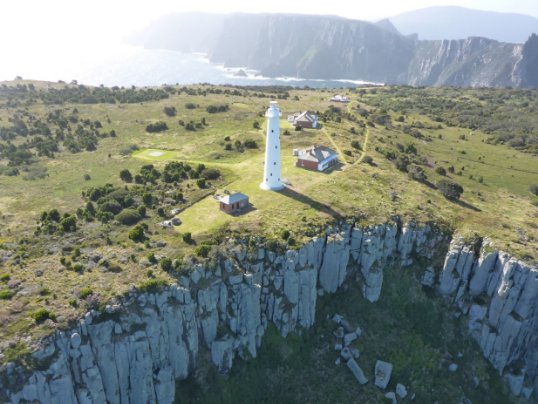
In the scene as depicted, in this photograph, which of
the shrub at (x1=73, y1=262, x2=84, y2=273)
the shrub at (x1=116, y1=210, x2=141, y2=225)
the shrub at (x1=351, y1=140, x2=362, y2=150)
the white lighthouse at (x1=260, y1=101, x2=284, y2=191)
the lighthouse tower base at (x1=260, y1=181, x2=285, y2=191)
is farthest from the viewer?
the shrub at (x1=351, y1=140, x2=362, y2=150)

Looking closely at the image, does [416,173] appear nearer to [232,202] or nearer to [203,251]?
[232,202]

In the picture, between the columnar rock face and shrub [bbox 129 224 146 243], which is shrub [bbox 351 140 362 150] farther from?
shrub [bbox 129 224 146 243]

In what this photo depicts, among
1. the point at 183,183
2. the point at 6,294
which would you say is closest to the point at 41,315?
the point at 6,294

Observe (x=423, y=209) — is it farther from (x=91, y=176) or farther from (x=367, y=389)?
(x=91, y=176)

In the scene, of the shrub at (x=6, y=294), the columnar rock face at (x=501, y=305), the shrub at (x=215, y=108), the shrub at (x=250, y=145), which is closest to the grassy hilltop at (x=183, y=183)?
the shrub at (x=6, y=294)

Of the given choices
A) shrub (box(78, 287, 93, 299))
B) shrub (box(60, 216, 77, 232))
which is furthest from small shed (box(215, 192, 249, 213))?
shrub (box(78, 287, 93, 299))

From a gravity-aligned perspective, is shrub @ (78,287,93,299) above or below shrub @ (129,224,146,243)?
below
